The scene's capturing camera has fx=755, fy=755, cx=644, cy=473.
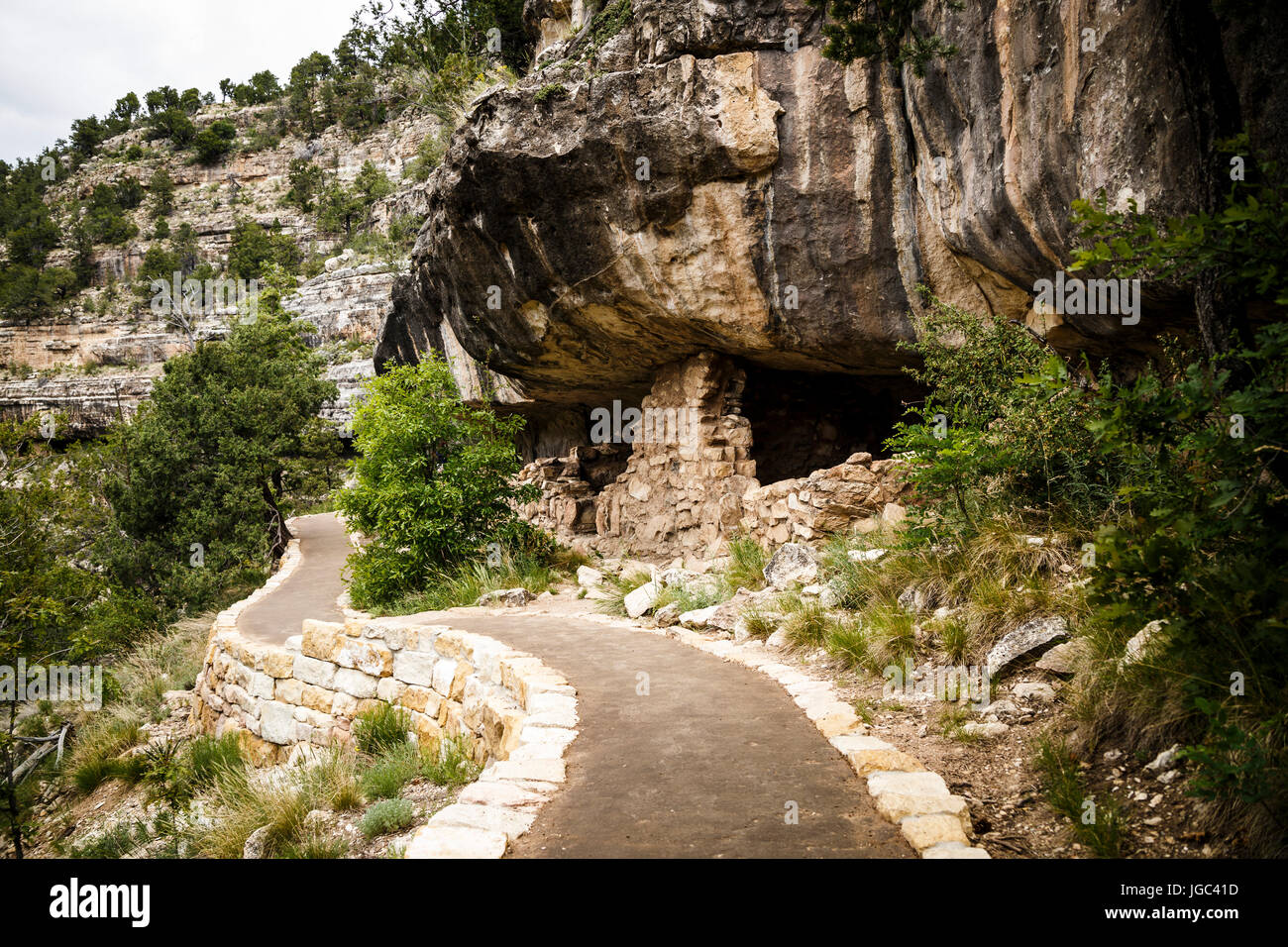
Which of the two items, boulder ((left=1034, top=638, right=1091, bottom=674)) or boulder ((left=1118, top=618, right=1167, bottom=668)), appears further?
boulder ((left=1034, top=638, right=1091, bottom=674))

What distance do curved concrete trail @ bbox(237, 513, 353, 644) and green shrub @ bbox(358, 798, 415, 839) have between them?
15.9 feet

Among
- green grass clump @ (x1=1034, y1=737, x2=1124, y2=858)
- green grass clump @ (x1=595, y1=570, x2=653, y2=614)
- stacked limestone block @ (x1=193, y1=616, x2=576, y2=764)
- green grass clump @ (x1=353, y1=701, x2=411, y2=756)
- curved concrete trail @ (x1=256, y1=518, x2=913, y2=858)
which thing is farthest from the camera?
green grass clump @ (x1=595, y1=570, x2=653, y2=614)

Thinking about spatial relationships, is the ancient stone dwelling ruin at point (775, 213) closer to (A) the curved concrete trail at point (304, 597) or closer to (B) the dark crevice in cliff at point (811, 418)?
(B) the dark crevice in cliff at point (811, 418)

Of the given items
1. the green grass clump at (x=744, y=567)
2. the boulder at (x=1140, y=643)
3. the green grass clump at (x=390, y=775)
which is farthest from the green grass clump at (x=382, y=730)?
the boulder at (x=1140, y=643)

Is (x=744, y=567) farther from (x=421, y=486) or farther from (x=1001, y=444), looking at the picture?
(x=421, y=486)

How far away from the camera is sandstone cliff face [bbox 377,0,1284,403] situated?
16.4 feet

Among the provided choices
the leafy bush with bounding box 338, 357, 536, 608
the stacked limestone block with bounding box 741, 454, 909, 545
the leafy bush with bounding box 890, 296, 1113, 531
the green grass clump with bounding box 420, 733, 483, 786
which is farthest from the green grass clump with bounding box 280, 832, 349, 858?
the stacked limestone block with bounding box 741, 454, 909, 545

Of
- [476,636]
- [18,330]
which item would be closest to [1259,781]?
[476,636]

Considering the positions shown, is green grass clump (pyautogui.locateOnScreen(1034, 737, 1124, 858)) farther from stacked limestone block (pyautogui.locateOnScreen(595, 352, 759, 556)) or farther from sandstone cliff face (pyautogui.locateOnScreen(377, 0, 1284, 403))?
stacked limestone block (pyautogui.locateOnScreen(595, 352, 759, 556))

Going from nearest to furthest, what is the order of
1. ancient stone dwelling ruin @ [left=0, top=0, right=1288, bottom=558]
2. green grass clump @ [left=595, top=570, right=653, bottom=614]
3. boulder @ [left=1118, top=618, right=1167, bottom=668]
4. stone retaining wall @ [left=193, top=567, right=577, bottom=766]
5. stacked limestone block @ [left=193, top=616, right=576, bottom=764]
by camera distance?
1. boulder @ [left=1118, top=618, right=1167, bottom=668]
2. stone retaining wall @ [left=193, top=567, right=577, bottom=766]
3. stacked limestone block @ [left=193, top=616, right=576, bottom=764]
4. ancient stone dwelling ruin @ [left=0, top=0, right=1288, bottom=558]
5. green grass clump @ [left=595, top=570, right=653, bottom=614]

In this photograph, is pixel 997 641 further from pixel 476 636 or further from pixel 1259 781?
pixel 476 636

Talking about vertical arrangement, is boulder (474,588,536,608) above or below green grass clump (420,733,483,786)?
above

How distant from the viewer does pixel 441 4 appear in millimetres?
16031

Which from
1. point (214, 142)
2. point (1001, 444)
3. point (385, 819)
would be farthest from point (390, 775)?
point (214, 142)
